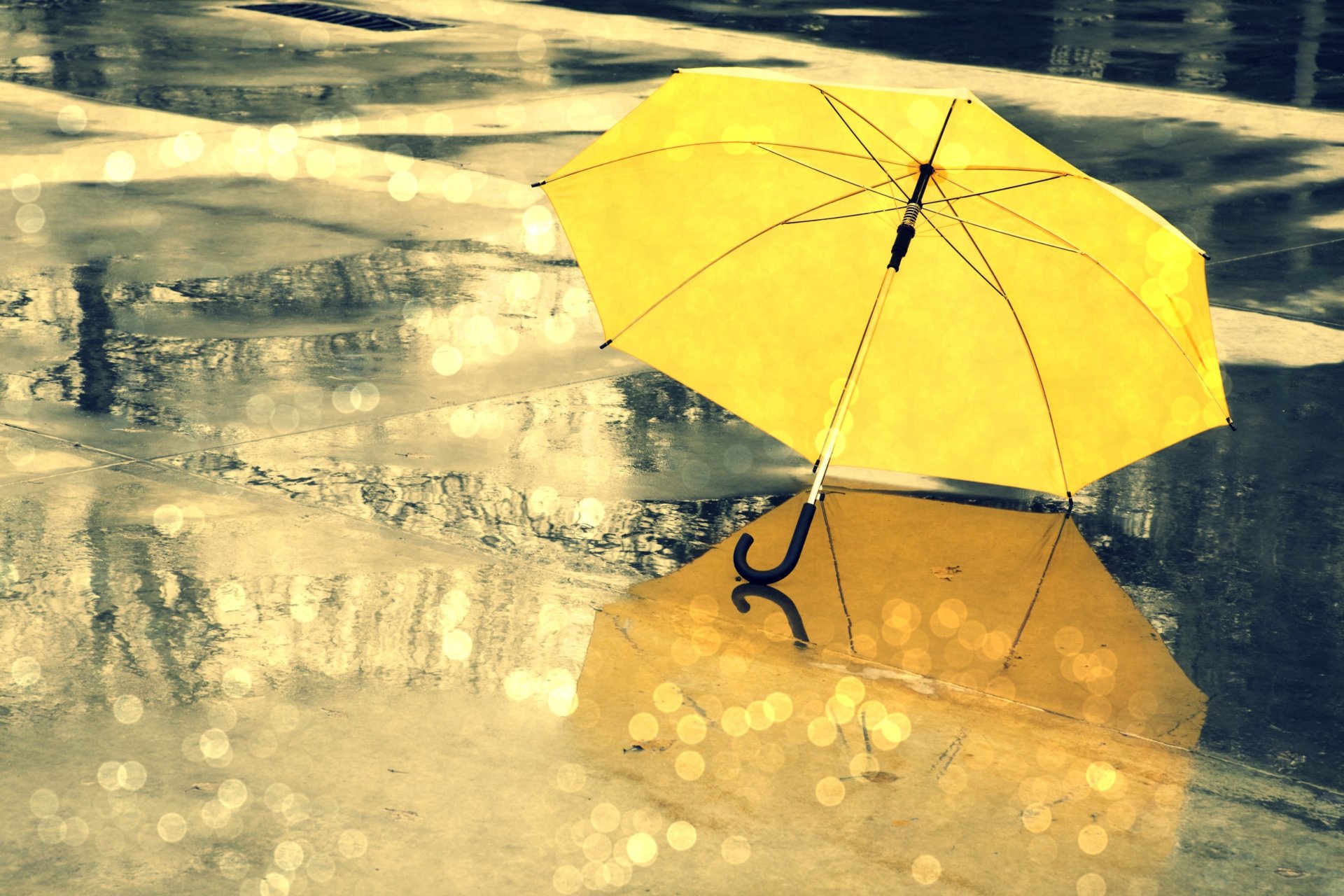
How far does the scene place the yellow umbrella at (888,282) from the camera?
4.18 m

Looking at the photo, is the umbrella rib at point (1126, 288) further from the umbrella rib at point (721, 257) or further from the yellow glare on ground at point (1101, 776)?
the yellow glare on ground at point (1101, 776)

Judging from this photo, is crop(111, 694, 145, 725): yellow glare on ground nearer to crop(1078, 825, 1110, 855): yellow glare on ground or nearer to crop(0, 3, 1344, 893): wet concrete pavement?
crop(0, 3, 1344, 893): wet concrete pavement

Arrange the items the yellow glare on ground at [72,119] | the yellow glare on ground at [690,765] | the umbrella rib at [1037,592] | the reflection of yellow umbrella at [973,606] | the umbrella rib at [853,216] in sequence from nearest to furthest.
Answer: the yellow glare on ground at [690,765], the reflection of yellow umbrella at [973,606], the umbrella rib at [1037,592], the umbrella rib at [853,216], the yellow glare on ground at [72,119]

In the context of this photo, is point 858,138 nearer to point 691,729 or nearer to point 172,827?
point 691,729

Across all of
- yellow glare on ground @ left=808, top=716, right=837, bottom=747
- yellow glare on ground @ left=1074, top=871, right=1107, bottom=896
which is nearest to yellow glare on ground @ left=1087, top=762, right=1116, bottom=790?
yellow glare on ground @ left=1074, top=871, right=1107, bottom=896

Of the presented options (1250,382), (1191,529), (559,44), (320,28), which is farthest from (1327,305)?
(320,28)

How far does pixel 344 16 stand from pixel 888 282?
36.7ft

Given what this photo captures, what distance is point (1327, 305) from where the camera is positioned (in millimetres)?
7172

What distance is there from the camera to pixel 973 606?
172 inches

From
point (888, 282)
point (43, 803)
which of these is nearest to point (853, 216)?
point (888, 282)

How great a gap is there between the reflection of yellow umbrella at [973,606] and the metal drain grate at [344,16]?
10.3 metres

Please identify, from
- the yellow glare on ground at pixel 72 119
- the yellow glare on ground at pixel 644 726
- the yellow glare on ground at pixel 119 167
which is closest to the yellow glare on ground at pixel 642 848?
the yellow glare on ground at pixel 644 726

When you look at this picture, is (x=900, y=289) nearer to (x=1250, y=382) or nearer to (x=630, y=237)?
(x=630, y=237)

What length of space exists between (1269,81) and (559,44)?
5813 mm
